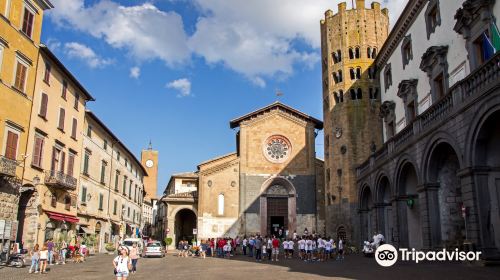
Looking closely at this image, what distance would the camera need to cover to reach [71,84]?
31.0 meters

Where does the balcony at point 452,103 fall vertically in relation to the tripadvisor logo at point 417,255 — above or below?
above

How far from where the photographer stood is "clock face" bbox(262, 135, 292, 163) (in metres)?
45.2

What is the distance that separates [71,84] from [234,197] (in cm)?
1903

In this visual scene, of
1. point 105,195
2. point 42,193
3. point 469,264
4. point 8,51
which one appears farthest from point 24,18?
point 469,264

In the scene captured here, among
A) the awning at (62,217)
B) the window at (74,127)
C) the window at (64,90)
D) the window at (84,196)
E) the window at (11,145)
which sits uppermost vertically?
the window at (64,90)

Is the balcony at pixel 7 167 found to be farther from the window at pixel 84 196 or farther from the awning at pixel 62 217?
the window at pixel 84 196

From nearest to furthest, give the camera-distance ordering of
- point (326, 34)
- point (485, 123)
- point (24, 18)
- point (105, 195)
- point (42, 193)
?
point (485, 123)
point (24, 18)
point (42, 193)
point (105, 195)
point (326, 34)

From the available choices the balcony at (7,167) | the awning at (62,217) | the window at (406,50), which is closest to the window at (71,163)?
the awning at (62,217)

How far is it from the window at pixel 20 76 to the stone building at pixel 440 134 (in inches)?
791

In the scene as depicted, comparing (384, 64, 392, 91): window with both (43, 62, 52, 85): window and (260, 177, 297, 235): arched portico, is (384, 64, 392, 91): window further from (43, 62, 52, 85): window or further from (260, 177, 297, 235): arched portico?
(43, 62, 52, 85): window

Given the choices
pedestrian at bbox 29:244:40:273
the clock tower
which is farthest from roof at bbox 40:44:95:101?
the clock tower

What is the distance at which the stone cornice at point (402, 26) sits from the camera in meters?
24.0

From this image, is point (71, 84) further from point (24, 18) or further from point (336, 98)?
point (336, 98)

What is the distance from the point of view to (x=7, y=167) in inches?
851
